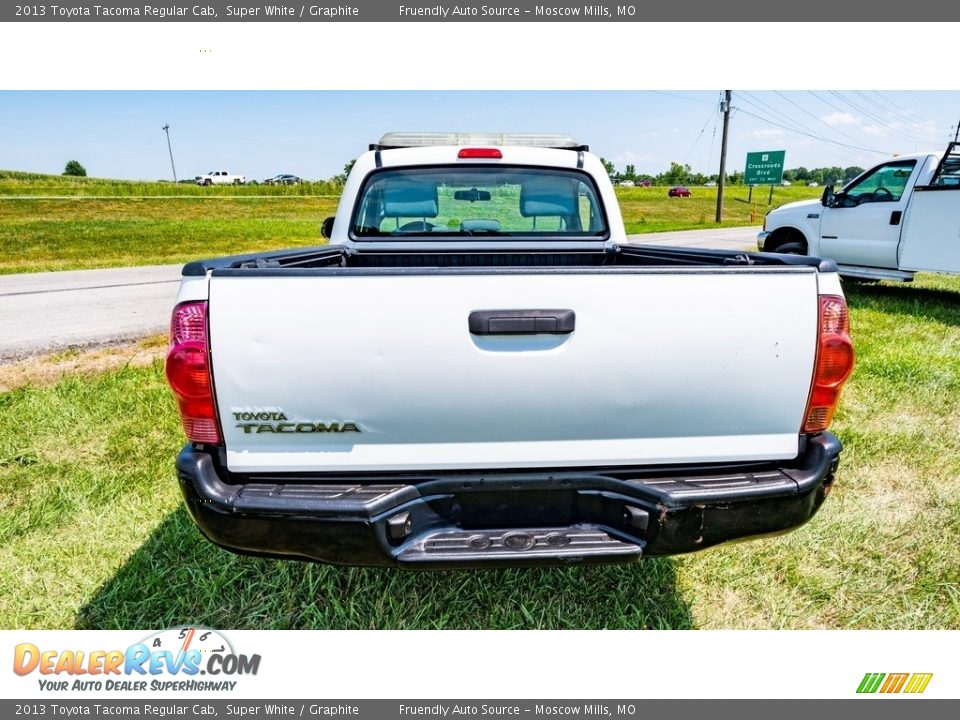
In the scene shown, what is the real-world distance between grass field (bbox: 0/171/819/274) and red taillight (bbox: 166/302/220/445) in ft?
46.0

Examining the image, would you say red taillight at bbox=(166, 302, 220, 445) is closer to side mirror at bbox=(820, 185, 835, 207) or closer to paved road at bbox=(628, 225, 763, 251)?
side mirror at bbox=(820, 185, 835, 207)

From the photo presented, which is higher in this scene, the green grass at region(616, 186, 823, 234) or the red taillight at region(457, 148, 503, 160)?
the red taillight at region(457, 148, 503, 160)

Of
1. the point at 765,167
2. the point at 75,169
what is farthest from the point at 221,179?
the point at 765,167

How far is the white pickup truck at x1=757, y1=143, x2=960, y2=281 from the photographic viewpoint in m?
7.60

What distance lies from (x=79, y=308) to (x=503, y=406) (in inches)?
357

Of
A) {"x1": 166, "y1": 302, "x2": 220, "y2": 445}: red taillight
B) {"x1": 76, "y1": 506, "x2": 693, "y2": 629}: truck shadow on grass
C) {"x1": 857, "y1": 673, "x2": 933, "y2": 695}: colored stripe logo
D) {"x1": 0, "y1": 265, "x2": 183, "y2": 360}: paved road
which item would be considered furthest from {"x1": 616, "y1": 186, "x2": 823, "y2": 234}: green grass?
{"x1": 166, "y1": 302, "x2": 220, "y2": 445}: red taillight

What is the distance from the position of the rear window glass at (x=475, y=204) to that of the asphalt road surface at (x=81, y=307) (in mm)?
3953

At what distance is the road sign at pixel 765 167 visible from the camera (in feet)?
115

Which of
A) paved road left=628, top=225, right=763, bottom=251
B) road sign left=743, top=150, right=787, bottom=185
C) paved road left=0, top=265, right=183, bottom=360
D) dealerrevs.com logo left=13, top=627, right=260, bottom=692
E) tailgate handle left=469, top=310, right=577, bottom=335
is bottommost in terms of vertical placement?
dealerrevs.com logo left=13, top=627, right=260, bottom=692

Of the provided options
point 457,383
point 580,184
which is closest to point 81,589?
point 457,383

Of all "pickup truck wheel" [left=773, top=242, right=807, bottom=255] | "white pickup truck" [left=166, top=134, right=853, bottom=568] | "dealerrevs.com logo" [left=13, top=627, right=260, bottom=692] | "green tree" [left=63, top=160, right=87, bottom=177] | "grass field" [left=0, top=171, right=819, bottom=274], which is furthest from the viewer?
"green tree" [left=63, top=160, right=87, bottom=177]

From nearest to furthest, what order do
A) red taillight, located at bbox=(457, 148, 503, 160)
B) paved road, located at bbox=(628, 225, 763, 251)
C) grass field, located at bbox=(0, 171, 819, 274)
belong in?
→ red taillight, located at bbox=(457, 148, 503, 160)
grass field, located at bbox=(0, 171, 819, 274)
paved road, located at bbox=(628, 225, 763, 251)

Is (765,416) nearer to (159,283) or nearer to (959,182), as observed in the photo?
(959,182)

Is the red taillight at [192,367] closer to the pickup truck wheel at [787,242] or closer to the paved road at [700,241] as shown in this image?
the pickup truck wheel at [787,242]
